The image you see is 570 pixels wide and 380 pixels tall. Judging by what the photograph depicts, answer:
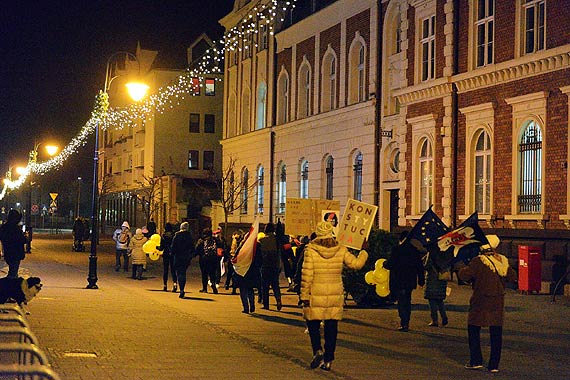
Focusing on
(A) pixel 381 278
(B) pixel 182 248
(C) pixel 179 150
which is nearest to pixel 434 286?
(A) pixel 381 278

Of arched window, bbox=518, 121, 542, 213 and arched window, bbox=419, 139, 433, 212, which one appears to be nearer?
arched window, bbox=518, 121, 542, 213

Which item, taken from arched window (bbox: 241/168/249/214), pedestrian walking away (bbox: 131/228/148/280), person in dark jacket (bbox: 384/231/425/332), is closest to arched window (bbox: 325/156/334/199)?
arched window (bbox: 241/168/249/214)

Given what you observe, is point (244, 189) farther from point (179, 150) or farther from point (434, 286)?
point (434, 286)

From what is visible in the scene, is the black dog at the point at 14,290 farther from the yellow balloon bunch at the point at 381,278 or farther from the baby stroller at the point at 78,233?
the baby stroller at the point at 78,233

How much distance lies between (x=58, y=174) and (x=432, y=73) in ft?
226

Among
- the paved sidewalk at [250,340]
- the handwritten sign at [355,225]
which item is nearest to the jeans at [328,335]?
the paved sidewalk at [250,340]

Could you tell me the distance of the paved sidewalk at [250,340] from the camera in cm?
1227

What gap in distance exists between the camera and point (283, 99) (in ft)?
153

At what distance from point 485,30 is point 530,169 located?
4.63m

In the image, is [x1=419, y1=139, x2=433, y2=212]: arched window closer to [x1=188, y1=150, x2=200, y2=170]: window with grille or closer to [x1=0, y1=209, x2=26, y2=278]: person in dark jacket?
[x1=0, y1=209, x2=26, y2=278]: person in dark jacket

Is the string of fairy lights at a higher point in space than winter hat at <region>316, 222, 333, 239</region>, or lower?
higher

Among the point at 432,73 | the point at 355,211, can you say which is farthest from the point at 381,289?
the point at 432,73

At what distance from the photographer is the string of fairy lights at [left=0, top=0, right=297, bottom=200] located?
4653cm

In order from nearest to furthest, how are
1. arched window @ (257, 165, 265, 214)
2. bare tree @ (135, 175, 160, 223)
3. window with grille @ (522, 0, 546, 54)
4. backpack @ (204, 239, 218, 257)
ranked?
backpack @ (204, 239, 218, 257), window with grille @ (522, 0, 546, 54), arched window @ (257, 165, 265, 214), bare tree @ (135, 175, 160, 223)
